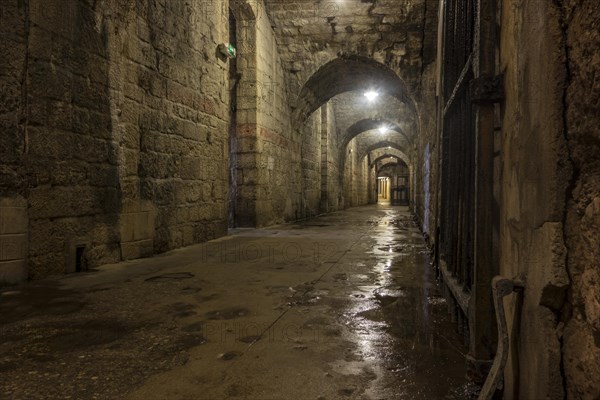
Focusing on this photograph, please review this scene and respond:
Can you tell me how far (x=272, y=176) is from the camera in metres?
8.47

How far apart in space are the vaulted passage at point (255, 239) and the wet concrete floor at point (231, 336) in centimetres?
1

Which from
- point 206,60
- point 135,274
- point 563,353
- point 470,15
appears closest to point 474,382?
point 563,353

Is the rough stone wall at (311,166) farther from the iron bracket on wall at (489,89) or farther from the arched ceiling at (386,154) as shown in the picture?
the arched ceiling at (386,154)

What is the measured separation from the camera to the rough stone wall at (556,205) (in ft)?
2.90

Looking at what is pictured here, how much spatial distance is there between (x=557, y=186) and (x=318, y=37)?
8.61 m

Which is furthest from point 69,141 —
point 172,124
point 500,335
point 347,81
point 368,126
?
point 368,126

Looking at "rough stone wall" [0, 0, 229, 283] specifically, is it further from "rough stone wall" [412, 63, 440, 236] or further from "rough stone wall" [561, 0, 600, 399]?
"rough stone wall" [561, 0, 600, 399]

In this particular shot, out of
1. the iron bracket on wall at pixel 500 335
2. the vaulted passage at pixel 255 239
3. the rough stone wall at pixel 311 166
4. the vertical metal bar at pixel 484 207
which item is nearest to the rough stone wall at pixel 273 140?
the rough stone wall at pixel 311 166

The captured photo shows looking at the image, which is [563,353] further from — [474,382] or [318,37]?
[318,37]

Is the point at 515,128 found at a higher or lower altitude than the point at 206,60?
lower

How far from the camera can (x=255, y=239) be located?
5895 mm

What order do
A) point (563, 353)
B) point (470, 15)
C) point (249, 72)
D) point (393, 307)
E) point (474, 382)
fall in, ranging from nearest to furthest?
point (563, 353) < point (474, 382) < point (470, 15) < point (393, 307) < point (249, 72)

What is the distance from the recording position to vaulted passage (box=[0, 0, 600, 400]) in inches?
38.7

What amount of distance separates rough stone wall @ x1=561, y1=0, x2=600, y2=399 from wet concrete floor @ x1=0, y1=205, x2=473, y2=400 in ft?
1.93
